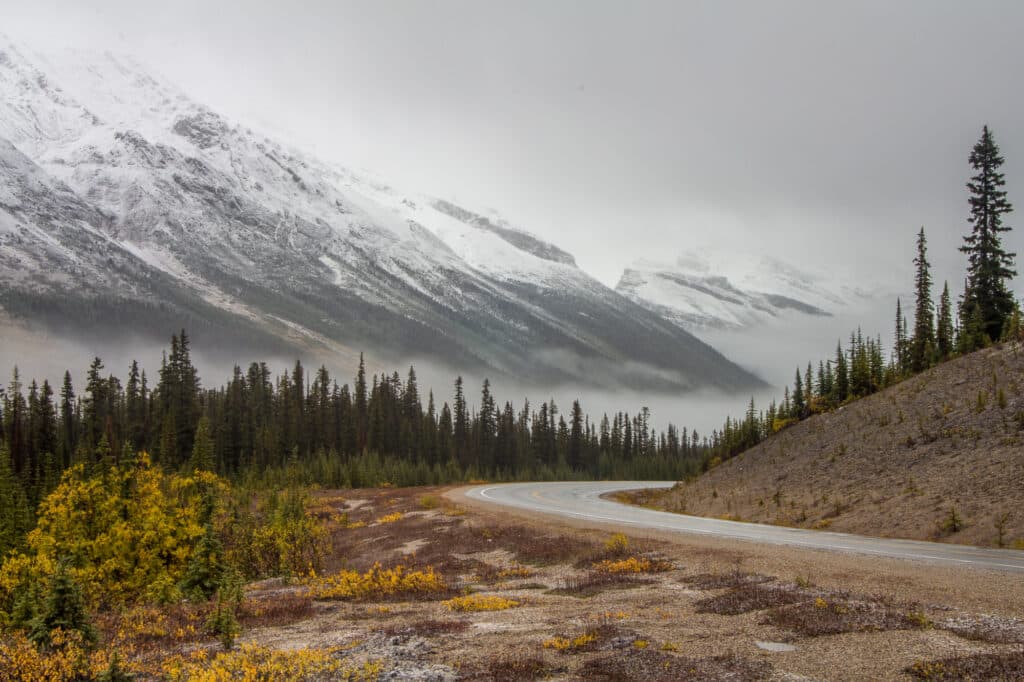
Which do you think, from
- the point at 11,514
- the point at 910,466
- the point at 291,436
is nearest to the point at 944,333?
the point at 910,466

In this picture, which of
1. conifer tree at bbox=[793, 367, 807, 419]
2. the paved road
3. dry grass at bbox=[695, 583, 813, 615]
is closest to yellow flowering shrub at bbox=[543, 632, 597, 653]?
dry grass at bbox=[695, 583, 813, 615]

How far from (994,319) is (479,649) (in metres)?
43.0

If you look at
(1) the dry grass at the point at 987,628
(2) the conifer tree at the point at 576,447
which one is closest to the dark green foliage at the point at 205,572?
(1) the dry grass at the point at 987,628

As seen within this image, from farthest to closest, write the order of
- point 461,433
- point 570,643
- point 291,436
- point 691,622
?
point 461,433 < point 291,436 < point 691,622 < point 570,643

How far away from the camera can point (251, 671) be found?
1088cm

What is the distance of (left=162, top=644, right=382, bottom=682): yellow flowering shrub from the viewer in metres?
11.0

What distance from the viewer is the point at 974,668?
927cm

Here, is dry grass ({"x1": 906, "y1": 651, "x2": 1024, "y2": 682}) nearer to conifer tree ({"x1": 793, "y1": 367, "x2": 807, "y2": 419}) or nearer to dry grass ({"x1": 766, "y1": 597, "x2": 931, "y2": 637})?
dry grass ({"x1": 766, "y1": 597, "x2": 931, "y2": 637})

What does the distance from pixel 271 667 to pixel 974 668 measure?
9815mm

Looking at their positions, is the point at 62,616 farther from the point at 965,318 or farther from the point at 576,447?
the point at 576,447

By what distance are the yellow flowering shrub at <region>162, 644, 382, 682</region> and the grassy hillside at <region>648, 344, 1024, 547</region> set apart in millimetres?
→ 19384

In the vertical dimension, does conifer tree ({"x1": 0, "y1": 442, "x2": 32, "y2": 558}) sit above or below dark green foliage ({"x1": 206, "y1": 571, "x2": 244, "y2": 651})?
below

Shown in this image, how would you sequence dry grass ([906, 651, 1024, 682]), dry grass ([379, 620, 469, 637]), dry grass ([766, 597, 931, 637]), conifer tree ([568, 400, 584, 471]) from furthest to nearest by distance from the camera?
conifer tree ([568, 400, 584, 471]) → dry grass ([379, 620, 469, 637]) → dry grass ([766, 597, 931, 637]) → dry grass ([906, 651, 1024, 682])

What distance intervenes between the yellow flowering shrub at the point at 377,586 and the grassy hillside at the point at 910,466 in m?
16.1
